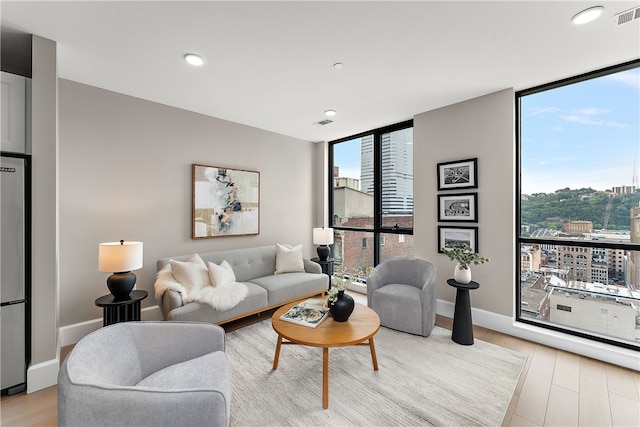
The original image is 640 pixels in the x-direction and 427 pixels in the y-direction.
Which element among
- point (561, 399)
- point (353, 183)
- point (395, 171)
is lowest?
point (561, 399)

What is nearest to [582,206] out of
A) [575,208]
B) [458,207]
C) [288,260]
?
[575,208]

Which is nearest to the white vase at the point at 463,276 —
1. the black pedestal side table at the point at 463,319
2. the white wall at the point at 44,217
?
the black pedestal side table at the point at 463,319

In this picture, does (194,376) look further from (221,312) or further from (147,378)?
(221,312)

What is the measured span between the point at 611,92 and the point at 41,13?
4.80 m

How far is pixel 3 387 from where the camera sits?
2035 mm

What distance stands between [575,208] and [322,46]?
2.99 meters

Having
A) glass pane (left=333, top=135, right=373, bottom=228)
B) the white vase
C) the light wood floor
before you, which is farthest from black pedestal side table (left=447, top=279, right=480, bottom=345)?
glass pane (left=333, top=135, right=373, bottom=228)

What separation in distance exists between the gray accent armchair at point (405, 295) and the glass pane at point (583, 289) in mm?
1104

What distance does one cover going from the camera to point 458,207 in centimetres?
347

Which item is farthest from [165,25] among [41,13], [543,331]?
[543,331]

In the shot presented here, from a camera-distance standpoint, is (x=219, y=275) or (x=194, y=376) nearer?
(x=194, y=376)

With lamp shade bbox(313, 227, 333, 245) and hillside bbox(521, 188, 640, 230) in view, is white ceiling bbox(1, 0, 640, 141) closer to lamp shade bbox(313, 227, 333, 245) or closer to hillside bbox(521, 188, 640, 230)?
hillside bbox(521, 188, 640, 230)

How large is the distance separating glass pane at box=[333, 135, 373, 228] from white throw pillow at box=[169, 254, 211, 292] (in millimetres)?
2738

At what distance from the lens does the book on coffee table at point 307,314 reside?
2303 millimetres
